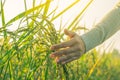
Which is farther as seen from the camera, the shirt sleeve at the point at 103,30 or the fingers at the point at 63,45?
the shirt sleeve at the point at 103,30

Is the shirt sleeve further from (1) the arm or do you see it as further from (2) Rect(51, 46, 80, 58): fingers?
(2) Rect(51, 46, 80, 58): fingers

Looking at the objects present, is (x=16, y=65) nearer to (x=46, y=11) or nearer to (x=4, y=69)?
(x=4, y=69)

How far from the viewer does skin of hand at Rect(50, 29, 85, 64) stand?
2084mm

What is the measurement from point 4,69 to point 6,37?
0.65ft

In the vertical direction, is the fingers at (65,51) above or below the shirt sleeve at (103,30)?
below

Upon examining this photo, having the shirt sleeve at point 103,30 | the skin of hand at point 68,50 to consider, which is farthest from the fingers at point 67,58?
the shirt sleeve at point 103,30

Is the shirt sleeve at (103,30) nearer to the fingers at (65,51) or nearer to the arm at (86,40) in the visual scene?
the arm at (86,40)

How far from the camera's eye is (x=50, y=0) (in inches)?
81.0

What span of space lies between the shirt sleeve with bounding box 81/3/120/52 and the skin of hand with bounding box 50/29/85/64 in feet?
0.43

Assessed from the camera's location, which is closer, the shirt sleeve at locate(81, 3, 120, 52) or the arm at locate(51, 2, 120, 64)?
the arm at locate(51, 2, 120, 64)

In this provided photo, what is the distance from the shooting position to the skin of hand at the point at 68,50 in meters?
2.08

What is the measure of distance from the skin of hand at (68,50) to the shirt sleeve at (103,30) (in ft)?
0.43

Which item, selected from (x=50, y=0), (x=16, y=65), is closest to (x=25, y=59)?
(x=16, y=65)

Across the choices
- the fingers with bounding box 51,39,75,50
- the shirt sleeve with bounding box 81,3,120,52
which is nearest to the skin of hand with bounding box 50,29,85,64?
the fingers with bounding box 51,39,75,50
